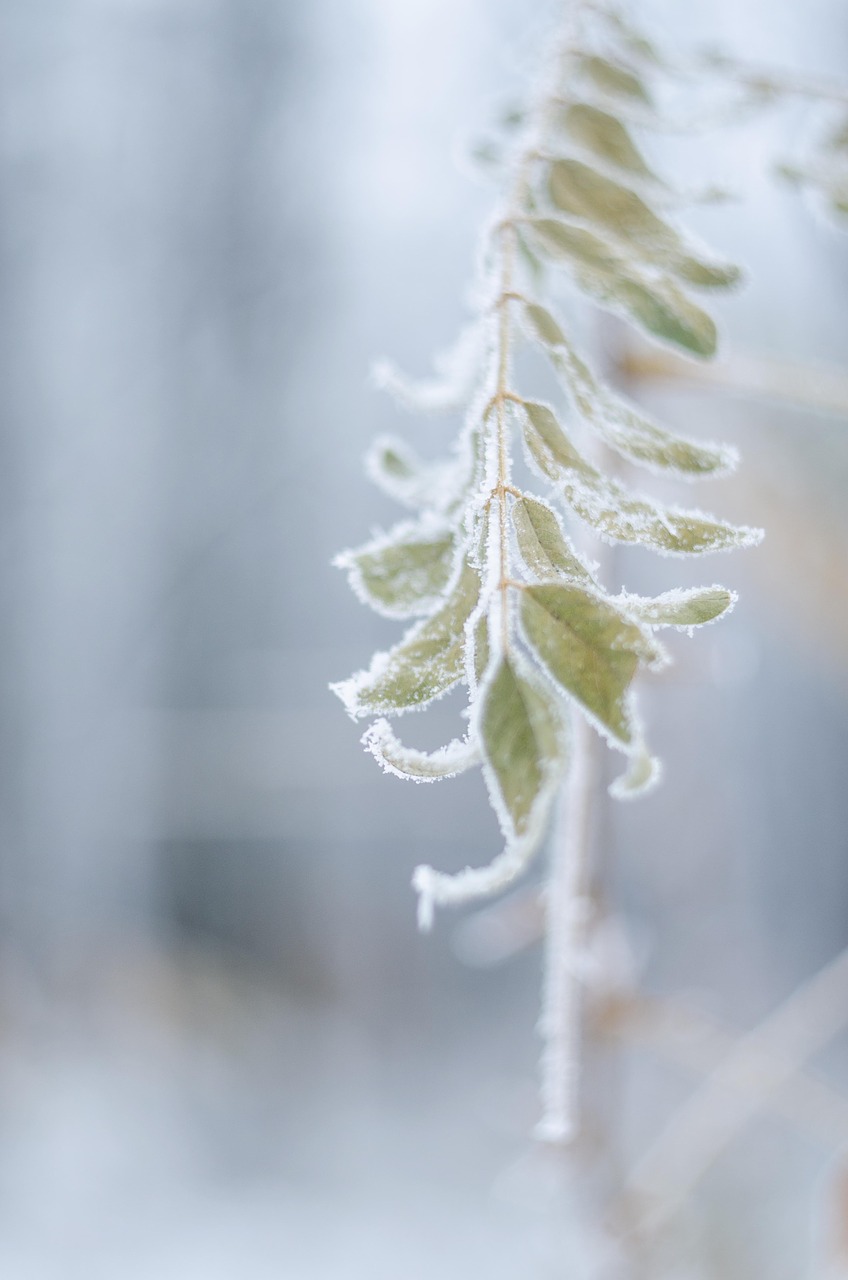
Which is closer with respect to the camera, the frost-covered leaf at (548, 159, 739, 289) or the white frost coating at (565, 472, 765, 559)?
the white frost coating at (565, 472, 765, 559)

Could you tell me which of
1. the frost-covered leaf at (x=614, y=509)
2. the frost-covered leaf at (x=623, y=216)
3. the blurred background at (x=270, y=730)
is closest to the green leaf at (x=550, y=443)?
the frost-covered leaf at (x=614, y=509)

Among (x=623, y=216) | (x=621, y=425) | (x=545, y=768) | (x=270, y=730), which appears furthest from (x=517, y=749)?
(x=270, y=730)

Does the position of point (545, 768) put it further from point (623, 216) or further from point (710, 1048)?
point (710, 1048)

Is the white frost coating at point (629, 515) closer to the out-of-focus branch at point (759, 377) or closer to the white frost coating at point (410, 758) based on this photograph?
the white frost coating at point (410, 758)

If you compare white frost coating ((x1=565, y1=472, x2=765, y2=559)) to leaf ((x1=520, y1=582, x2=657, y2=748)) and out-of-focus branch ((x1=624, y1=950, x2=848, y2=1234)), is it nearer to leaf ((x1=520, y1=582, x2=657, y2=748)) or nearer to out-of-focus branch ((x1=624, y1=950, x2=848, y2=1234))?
leaf ((x1=520, y1=582, x2=657, y2=748))

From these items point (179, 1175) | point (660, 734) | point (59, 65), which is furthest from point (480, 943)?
point (59, 65)

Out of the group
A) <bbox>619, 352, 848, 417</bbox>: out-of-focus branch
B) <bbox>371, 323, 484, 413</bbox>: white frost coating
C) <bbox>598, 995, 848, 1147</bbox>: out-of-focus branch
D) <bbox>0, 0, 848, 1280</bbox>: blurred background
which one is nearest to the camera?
<bbox>371, 323, 484, 413</bbox>: white frost coating

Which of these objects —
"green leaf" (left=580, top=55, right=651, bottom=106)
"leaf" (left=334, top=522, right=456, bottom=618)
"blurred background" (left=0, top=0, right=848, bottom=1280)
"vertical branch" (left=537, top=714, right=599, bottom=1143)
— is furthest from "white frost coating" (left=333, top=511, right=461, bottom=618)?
"blurred background" (left=0, top=0, right=848, bottom=1280)
